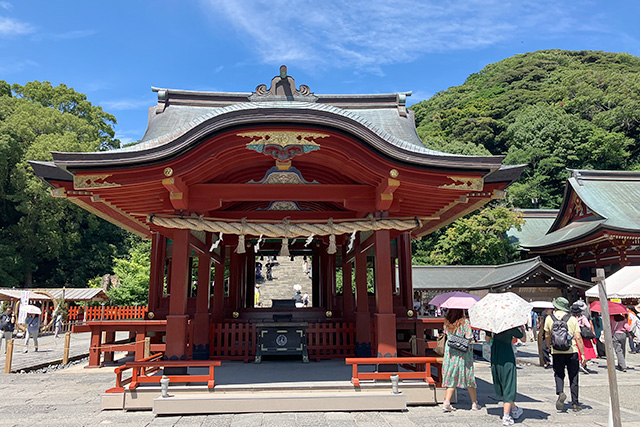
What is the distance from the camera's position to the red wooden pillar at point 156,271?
36.6 feet

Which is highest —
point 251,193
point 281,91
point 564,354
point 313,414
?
point 281,91

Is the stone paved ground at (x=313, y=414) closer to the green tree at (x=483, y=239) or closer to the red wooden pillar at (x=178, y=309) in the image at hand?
the red wooden pillar at (x=178, y=309)

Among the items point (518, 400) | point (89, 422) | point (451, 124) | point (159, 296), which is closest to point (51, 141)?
point (159, 296)

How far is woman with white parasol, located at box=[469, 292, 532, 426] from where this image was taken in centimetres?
529

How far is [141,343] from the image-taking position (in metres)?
8.74

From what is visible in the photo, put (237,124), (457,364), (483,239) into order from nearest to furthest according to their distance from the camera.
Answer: (457,364), (237,124), (483,239)

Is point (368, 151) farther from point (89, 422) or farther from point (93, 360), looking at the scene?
point (93, 360)

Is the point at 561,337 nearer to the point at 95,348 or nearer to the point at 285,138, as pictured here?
the point at 285,138

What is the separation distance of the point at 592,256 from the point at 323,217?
1998 centimetres

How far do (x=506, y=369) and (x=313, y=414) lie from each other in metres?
2.65

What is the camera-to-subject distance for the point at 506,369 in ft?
18.1

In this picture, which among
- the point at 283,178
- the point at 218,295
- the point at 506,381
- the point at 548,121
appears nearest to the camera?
the point at 506,381

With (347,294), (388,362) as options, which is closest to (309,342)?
(347,294)

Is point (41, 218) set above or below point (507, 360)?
above
